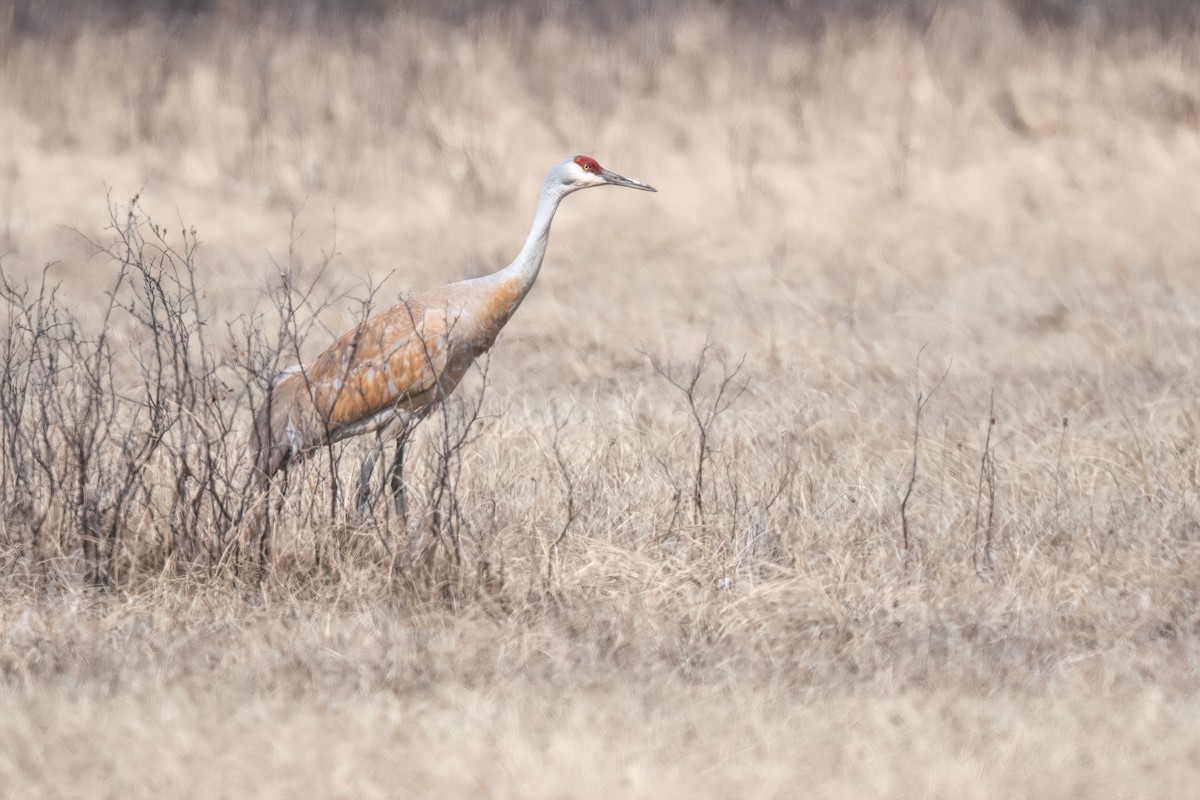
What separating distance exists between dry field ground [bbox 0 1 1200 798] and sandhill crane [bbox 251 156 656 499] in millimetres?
259

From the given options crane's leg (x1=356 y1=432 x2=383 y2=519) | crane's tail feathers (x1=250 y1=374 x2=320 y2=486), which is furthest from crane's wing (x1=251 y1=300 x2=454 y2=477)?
crane's leg (x1=356 y1=432 x2=383 y2=519)

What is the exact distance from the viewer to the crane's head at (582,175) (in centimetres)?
710

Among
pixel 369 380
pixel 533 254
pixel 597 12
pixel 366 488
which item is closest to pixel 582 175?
pixel 533 254

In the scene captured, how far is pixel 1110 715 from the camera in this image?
15.2 feet

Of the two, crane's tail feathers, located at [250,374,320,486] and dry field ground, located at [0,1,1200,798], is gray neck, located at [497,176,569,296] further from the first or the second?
crane's tail feathers, located at [250,374,320,486]

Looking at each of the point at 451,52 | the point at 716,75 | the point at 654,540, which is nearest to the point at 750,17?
the point at 716,75

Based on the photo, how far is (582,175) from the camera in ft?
23.5

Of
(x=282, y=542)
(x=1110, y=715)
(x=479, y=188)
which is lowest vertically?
(x=1110, y=715)

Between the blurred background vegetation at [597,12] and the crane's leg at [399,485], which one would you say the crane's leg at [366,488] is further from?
the blurred background vegetation at [597,12]

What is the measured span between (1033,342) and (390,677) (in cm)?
667

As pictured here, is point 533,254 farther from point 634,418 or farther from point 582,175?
point 634,418

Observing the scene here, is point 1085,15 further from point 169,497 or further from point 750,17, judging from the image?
point 169,497

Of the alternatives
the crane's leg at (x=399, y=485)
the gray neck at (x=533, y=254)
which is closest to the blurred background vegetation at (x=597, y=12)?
the gray neck at (x=533, y=254)

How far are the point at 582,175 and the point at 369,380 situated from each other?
1.16m
